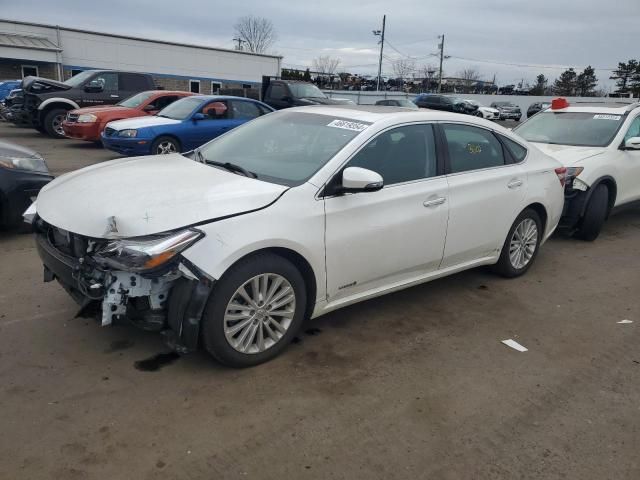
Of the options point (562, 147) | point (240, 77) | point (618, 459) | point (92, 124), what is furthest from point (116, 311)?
point (240, 77)

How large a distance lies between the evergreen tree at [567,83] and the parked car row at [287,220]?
6577 centimetres

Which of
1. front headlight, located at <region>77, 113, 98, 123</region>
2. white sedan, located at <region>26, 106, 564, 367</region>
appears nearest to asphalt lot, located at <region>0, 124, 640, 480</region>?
white sedan, located at <region>26, 106, 564, 367</region>

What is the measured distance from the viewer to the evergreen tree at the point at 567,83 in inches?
2484

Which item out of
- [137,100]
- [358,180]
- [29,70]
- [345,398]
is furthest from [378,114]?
[29,70]

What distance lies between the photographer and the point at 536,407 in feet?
10.1

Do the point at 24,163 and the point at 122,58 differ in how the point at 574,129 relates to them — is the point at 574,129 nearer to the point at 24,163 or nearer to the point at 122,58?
the point at 24,163

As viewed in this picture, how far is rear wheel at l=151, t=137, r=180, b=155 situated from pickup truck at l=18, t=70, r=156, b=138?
5066 millimetres

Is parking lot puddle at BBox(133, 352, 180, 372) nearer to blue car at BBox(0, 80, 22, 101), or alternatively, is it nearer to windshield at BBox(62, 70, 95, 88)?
windshield at BBox(62, 70, 95, 88)

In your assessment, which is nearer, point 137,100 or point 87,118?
point 87,118

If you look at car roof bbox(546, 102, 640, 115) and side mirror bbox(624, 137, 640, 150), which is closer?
side mirror bbox(624, 137, 640, 150)

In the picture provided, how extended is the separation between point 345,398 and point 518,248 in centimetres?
282

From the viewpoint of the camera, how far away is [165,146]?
10.3 m

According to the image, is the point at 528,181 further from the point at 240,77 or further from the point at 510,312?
the point at 240,77

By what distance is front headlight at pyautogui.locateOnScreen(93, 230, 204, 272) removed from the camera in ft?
9.34
